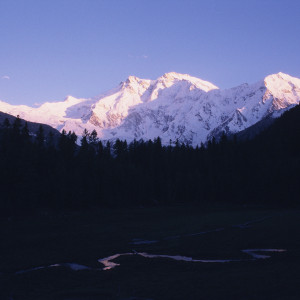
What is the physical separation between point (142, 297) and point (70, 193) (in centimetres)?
7879

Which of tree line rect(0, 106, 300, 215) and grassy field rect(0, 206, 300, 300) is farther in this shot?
tree line rect(0, 106, 300, 215)

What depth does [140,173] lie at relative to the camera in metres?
126

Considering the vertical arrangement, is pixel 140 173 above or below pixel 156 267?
above

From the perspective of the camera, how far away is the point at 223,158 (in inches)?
5704

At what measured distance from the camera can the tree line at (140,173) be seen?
90.5 meters

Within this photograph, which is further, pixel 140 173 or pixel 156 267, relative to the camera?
pixel 140 173

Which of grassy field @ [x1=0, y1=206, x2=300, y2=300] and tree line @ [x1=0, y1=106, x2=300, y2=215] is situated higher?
tree line @ [x1=0, y1=106, x2=300, y2=215]

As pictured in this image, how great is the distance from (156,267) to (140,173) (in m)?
95.1

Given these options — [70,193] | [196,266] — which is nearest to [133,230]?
[196,266]

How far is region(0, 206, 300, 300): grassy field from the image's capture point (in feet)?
74.5

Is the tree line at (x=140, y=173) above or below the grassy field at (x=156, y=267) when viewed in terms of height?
above

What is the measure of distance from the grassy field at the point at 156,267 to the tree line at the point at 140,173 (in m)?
40.1

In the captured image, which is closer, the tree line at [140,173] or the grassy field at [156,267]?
the grassy field at [156,267]

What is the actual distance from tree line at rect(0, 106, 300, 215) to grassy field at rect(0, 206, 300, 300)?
40089 mm
